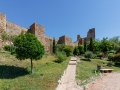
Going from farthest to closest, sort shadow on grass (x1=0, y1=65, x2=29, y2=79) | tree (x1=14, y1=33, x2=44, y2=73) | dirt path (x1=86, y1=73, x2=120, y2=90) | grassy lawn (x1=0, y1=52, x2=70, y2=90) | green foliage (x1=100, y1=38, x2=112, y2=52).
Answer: green foliage (x1=100, y1=38, x2=112, y2=52)
tree (x1=14, y1=33, x2=44, y2=73)
shadow on grass (x1=0, y1=65, x2=29, y2=79)
dirt path (x1=86, y1=73, x2=120, y2=90)
grassy lawn (x1=0, y1=52, x2=70, y2=90)

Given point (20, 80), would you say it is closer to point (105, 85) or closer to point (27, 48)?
point (27, 48)

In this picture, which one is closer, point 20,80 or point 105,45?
point 20,80

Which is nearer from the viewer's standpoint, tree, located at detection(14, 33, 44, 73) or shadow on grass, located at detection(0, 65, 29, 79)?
shadow on grass, located at detection(0, 65, 29, 79)

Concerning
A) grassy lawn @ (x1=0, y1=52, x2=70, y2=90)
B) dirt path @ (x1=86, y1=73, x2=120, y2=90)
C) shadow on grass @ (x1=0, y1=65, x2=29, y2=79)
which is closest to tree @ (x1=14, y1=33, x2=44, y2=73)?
shadow on grass @ (x1=0, y1=65, x2=29, y2=79)

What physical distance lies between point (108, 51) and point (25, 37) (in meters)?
25.7

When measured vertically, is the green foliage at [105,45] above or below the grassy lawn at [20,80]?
above

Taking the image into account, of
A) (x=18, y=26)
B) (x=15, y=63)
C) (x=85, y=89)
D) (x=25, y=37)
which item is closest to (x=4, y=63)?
(x=15, y=63)

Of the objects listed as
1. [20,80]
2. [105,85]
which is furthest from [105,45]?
[20,80]

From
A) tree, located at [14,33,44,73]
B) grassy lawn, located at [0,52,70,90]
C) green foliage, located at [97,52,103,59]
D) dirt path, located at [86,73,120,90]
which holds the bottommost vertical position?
dirt path, located at [86,73,120,90]

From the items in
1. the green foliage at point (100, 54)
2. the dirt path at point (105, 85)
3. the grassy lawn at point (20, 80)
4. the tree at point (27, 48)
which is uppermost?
the tree at point (27, 48)

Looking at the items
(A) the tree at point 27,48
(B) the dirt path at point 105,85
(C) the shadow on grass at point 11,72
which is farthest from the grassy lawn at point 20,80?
(B) the dirt path at point 105,85

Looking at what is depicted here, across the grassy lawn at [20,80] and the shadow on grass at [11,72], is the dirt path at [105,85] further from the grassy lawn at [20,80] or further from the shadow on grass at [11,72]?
the shadow on grass at [11,72]

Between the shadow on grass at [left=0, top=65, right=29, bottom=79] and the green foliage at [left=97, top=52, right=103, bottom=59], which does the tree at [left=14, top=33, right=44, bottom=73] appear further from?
the green foliage at [left=97, top=52, right=103, bottom=59]

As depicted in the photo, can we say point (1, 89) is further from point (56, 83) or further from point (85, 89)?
point (85, 89)
